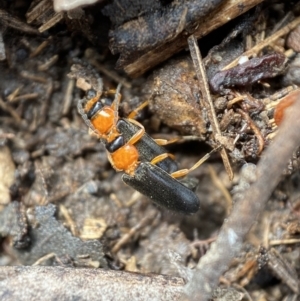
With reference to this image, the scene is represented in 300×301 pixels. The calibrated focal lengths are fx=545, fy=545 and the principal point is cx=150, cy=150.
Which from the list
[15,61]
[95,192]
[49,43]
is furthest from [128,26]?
[95,192]

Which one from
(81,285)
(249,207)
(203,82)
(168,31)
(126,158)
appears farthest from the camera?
(126,158)

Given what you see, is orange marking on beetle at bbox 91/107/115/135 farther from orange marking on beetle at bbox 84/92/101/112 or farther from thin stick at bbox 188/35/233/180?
thin stick at bbox 188/35/233/180

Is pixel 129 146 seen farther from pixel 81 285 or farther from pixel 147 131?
pixel 81 285

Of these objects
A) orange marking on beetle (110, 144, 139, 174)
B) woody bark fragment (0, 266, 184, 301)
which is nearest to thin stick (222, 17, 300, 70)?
orange marking on beetle (110, 144, 139, 174)

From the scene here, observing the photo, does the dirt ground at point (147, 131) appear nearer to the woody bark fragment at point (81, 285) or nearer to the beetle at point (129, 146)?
the woody bark fragment at point (81, 285)

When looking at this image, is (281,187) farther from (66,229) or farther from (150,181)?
(66,229)

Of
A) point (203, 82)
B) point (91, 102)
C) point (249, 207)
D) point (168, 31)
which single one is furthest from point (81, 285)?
point (168, 31)

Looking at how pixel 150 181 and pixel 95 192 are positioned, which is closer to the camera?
pixel 150 181
